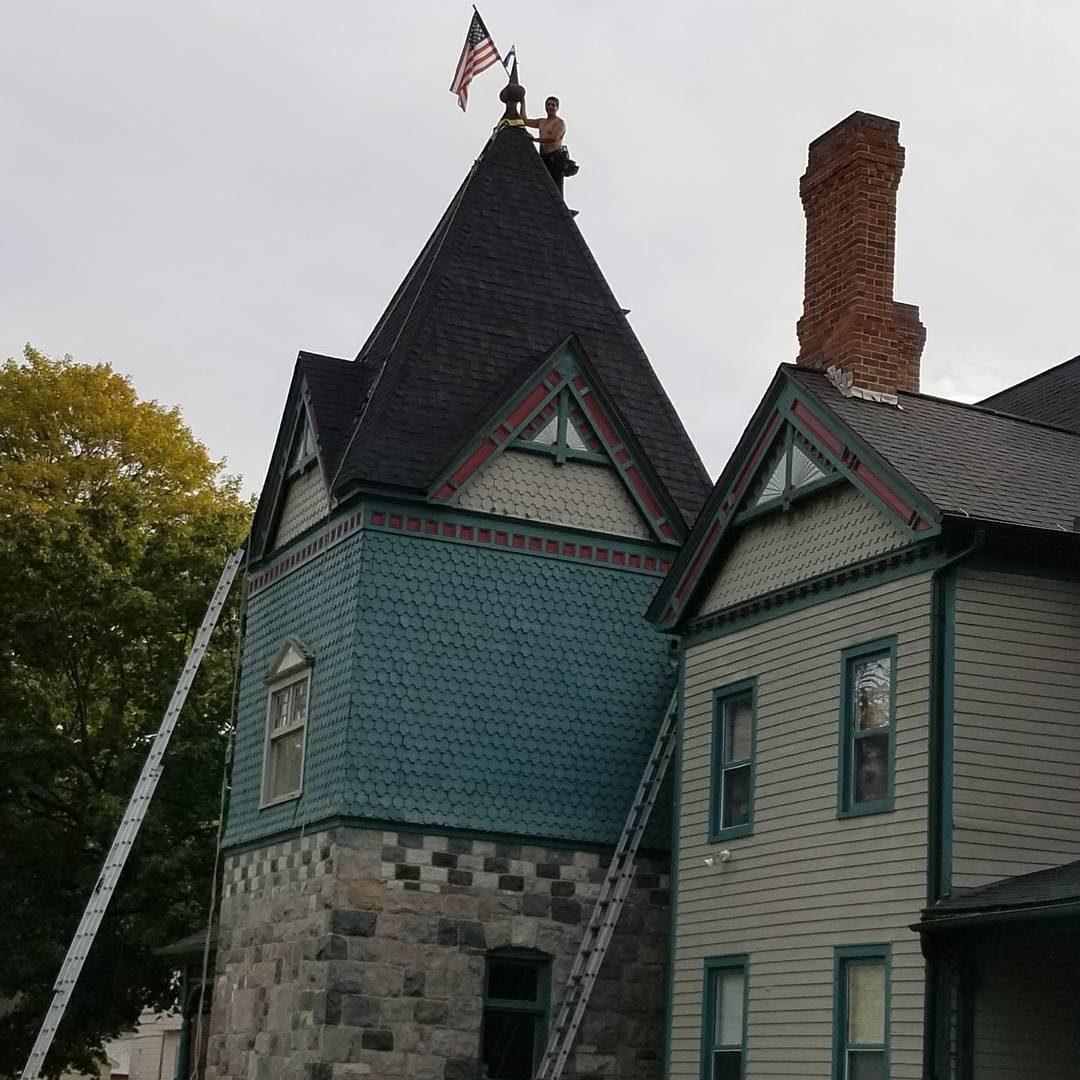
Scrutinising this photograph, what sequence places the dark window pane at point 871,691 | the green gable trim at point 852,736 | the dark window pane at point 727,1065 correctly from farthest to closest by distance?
the dark window pane at point 727,1065 → the dark window pane at point 871,691 → the green gable trim at point 852,736

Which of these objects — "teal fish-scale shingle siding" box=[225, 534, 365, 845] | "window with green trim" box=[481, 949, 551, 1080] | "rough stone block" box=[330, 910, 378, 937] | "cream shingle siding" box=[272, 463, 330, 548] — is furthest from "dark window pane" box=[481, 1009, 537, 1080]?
"cream shingle siding" box=[272, 463, 330, 548]

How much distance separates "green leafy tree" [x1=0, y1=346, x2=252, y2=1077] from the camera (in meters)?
32.1

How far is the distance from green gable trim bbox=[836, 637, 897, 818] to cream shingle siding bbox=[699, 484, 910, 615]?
33.2 inches

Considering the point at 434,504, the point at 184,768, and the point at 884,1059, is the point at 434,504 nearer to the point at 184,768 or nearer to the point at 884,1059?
the point at 884,1059

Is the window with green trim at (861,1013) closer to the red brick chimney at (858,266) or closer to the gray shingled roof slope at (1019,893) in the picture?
the gray shingled roof slope at (1019,893)

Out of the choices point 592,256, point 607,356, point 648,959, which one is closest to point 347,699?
point 648,959

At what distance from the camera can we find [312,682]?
2177 cm

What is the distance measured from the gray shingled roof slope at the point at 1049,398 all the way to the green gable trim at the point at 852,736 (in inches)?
247

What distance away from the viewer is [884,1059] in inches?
626

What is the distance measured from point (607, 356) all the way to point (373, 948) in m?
8.23

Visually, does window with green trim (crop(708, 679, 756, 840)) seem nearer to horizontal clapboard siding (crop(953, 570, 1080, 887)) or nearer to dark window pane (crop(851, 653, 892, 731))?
dark window pane (crop(851, 653, 892, 731))

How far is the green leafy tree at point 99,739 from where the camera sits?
105 ft

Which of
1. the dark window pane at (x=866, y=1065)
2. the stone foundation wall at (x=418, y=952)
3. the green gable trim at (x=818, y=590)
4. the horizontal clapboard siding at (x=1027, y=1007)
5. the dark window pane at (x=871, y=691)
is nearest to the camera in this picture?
the horizontal clapboard siding at (x=1027, y=1007)

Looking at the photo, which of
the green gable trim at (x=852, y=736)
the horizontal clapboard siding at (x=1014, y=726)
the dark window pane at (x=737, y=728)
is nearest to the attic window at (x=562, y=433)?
the dark window pane at (x=737, y=728)
